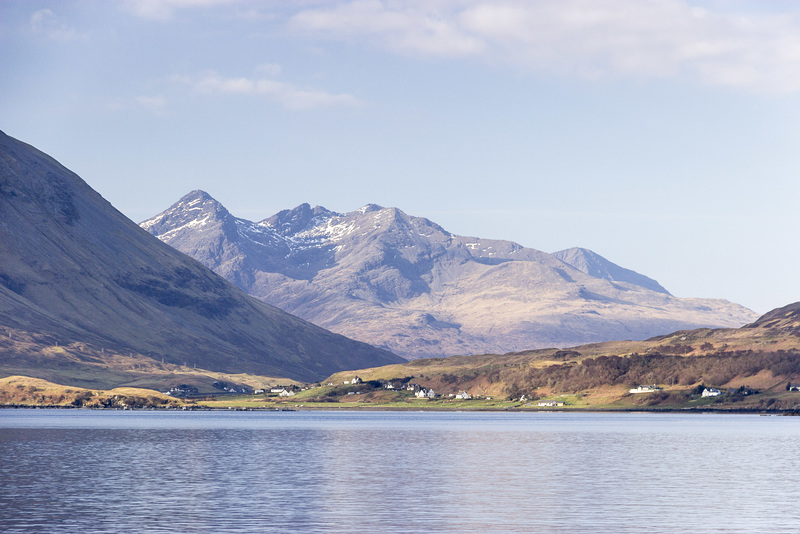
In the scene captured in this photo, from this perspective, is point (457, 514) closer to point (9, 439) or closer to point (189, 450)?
point (189, 450)

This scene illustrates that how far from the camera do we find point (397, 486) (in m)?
86.2

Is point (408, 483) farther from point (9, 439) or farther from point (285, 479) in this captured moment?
point (9, 439)

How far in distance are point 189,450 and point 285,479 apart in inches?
1733

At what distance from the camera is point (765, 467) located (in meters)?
107

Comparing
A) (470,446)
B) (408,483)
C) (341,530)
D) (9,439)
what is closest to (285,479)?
(408,483)

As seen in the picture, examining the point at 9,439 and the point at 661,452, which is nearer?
the point at 661,452

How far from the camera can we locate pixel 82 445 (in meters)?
140

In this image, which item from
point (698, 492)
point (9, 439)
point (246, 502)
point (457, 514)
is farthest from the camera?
point (9, 439)

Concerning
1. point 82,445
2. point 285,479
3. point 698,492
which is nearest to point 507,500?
point 698,492

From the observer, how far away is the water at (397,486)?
64.4 metres

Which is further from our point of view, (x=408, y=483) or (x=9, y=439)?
(x=9, y=439)

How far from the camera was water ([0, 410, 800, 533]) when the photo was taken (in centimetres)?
6438

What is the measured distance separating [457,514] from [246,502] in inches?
641

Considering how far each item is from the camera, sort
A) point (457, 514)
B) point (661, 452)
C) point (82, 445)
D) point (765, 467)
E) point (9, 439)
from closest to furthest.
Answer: point (457, 514), point (765, 467), point (661, 452), point (82, 445), point (9, 439)
